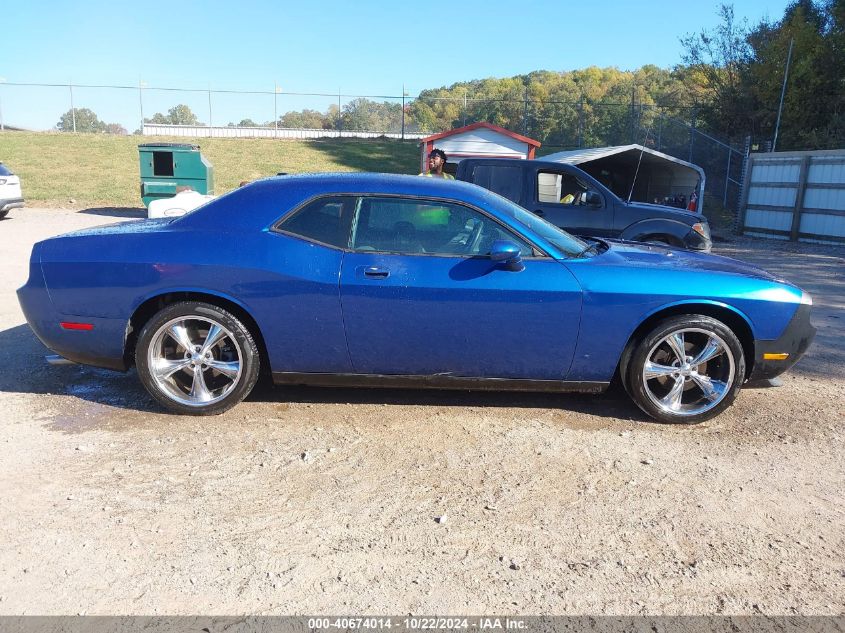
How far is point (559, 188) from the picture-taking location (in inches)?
354

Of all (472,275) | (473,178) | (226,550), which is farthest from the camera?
(473,178)

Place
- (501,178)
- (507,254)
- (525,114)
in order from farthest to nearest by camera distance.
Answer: (525,114), (501,178), (507,254)

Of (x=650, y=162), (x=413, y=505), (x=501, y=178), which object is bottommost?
(x=413, y=505)

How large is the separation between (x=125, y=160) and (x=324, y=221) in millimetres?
28272

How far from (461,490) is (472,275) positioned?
1.34 metres

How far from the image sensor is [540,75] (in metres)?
76.4

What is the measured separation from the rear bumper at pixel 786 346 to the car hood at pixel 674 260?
30 cm

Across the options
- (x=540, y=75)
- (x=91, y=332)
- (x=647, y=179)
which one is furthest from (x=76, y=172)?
(x=540, y=75)

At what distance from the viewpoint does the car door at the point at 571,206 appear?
8.55 metres

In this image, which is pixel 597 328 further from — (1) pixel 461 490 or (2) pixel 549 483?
(1) pixel 461 490

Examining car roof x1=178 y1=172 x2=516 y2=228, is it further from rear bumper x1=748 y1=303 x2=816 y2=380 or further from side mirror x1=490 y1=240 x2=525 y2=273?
rear bumper x1=748 y1=303 x2=816 y2=380

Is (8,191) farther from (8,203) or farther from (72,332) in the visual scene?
(72,332)

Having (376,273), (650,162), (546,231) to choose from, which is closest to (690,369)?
(546,231)

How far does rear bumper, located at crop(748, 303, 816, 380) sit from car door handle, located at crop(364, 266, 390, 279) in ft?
7.92
